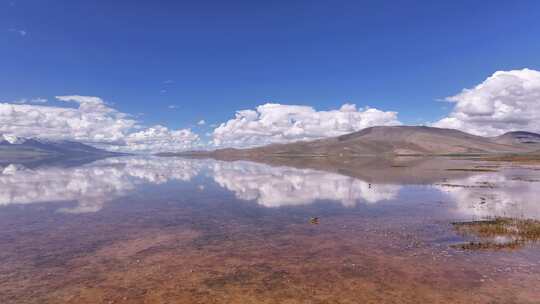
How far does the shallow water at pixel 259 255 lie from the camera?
675 inches

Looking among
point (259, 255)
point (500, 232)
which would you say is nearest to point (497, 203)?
point (500, 232)

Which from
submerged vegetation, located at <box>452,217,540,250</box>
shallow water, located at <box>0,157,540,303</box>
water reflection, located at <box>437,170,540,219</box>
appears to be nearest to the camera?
shallow water, located at <box>0,157,540,303</box>

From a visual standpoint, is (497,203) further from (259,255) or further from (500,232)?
(259,255)

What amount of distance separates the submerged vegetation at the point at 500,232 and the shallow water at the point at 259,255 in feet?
3.11

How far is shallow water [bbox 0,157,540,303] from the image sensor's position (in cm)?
1716

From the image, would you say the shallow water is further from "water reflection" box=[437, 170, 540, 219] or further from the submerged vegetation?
the submerged vegetation

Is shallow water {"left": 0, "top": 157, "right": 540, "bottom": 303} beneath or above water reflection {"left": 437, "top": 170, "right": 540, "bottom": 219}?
beneath

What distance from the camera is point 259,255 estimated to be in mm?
23531

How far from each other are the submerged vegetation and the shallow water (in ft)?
3.11

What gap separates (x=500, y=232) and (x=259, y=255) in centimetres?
2203

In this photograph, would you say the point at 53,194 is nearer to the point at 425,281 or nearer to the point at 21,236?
the point at 21,236

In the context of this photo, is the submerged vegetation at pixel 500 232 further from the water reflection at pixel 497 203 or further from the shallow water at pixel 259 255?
the water reflection at pixel 497 203

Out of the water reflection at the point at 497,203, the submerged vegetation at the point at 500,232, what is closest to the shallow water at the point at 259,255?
the water reflection at the point at 497,203

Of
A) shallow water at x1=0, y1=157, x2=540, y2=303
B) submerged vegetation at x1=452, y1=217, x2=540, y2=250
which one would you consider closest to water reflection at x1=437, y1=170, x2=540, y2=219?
shallow water at x1=0, y1=157, x2=540, y2=303
